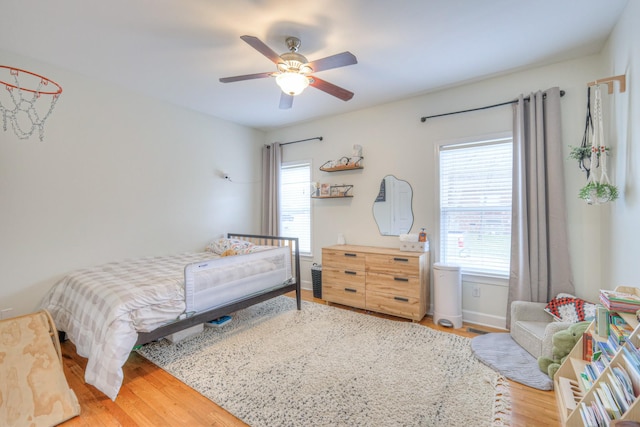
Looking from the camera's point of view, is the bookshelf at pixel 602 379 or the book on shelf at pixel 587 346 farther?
the book on shelf at pixel 587 346

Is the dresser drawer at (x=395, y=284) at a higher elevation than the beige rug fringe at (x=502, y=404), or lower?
higher

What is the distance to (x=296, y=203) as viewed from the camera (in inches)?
184

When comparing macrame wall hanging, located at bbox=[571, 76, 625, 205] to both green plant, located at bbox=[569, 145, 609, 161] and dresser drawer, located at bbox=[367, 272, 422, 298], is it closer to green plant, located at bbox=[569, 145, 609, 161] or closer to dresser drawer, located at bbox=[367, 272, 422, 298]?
green plant, located at bbox=[569, 145, 609, 161]

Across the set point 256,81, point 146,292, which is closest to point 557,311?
point 146,292

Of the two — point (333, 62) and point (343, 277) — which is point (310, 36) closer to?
point (333, 62)

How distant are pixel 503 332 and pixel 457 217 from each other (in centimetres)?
127

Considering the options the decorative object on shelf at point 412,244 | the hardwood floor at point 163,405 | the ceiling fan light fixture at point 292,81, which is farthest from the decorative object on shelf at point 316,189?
the hardwood floor at point 163,405

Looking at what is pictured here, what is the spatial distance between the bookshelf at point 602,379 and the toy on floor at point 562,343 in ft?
0.44

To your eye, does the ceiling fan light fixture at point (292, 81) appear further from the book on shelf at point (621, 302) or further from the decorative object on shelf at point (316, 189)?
the book on shelf at point (621, 302)

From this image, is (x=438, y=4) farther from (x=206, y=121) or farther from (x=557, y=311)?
(x=206, y=121)

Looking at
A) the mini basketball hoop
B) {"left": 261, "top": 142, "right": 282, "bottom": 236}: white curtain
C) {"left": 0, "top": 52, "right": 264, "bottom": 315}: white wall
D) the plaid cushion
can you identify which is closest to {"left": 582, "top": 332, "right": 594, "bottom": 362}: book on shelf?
the plaid cushion

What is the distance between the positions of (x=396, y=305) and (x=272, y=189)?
8.83 ft

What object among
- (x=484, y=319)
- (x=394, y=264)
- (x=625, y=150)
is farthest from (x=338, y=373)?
(x=625, y=150)

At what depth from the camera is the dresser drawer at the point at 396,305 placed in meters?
3.06
